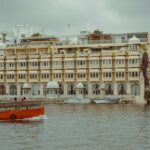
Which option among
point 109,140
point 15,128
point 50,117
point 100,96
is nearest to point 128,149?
point 109,140

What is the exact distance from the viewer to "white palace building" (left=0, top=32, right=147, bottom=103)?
12671 centimetres

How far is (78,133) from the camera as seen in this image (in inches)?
2376

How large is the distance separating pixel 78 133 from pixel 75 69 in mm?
71643

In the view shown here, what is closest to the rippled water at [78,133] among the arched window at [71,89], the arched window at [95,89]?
the arched window at [95,89]

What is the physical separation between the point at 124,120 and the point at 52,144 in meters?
23.5

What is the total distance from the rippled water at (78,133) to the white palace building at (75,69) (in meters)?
47.9

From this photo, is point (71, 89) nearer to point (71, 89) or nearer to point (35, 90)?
point (71, 89)

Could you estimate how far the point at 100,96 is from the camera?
125688mm

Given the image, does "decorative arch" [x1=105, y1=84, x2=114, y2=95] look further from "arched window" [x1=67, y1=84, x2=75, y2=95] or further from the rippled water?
the rippled water

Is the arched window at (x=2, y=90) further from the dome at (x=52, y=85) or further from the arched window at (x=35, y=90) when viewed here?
the dome at (x=52, y=85)

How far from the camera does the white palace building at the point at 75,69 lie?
126706mm

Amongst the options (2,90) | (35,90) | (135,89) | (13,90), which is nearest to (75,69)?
(35,90)

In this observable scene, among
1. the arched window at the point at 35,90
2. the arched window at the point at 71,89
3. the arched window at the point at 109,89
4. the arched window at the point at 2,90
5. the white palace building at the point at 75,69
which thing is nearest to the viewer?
the white palace building at the point at 75,69

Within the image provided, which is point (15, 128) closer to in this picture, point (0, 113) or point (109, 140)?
point (0, 113)
